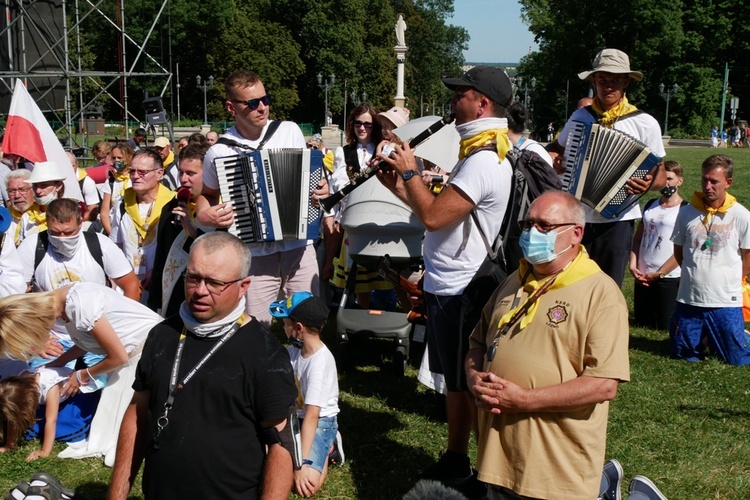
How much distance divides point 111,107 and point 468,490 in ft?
214

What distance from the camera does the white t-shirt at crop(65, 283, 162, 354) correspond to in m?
5.15

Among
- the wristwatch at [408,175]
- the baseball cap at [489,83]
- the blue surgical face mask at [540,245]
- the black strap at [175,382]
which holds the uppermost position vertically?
the baseball cap at [489,83]

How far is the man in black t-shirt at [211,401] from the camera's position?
307cm

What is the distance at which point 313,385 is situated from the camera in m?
5.04

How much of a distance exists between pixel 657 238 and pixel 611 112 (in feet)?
11.1

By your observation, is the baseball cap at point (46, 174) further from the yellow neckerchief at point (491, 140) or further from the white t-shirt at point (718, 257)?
the white t-shirt at point (718, 257)

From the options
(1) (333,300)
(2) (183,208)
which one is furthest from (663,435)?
(1) (333,300)

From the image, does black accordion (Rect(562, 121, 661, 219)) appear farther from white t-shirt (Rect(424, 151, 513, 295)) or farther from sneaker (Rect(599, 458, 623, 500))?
sneaker (Rect(599, 458, 623, 500))

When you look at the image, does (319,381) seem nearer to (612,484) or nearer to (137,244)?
(612,484)

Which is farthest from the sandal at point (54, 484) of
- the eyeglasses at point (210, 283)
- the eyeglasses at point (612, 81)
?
the eyeglasses at point (612, 81)

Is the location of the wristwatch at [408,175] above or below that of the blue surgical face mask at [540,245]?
above

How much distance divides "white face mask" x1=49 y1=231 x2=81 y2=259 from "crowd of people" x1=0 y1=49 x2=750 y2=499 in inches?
0.8

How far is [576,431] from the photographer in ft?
11.2

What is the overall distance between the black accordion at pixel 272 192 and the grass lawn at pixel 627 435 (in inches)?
62.7
